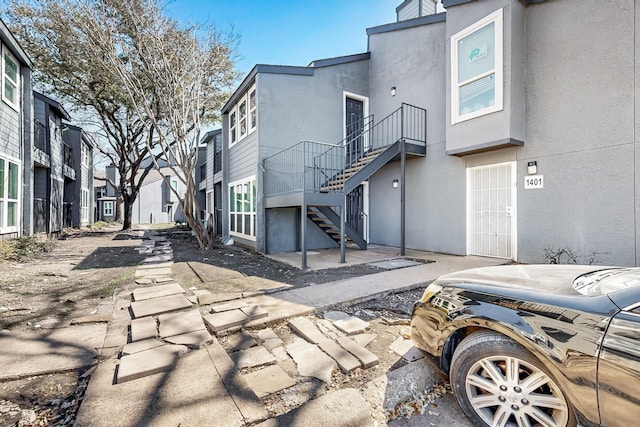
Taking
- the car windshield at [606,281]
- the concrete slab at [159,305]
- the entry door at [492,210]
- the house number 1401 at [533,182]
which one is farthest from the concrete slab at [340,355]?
the house number 1401 at [533,182]

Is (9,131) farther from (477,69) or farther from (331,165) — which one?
(477,69)

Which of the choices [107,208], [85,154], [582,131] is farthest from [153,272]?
[107,208]

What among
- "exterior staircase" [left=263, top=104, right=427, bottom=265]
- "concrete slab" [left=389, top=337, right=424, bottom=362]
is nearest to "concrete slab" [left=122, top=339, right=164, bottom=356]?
"concrete slab" [left=389, top=337, right=424, bottom=362]

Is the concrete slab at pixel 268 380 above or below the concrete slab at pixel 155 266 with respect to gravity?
below

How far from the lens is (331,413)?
2.01m

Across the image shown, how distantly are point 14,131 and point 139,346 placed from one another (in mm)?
9802

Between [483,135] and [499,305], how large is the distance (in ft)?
19.2

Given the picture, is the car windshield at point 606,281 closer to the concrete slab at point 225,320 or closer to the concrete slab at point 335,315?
the concrete slab at point 335,315

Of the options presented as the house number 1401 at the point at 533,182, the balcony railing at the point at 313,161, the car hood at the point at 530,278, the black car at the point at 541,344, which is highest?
the balcony railing at the point at 313,161

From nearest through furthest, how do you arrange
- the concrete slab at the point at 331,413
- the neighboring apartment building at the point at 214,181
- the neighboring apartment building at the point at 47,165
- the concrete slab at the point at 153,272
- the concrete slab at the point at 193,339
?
the concrete slab at the point at 331,413
the concrete slab at the point at 193,339
the concrete slab at the point at 153,272
the neighboring apartment building at the point at 47,165
the neighboring apartment building at the point at 214,181

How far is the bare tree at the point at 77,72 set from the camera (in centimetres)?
912

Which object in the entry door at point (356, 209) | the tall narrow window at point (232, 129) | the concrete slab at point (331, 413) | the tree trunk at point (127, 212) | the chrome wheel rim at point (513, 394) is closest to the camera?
the chrome wheel rim at point (513, 394)

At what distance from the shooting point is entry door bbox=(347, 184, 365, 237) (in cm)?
1005

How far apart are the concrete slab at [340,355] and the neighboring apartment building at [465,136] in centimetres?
371
